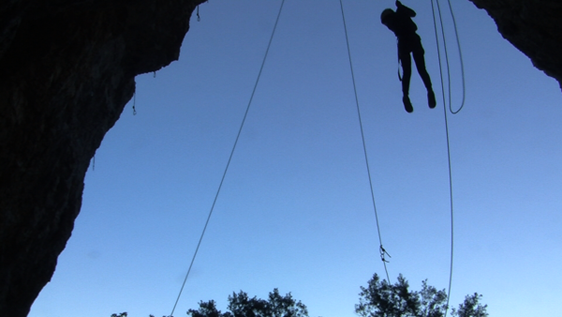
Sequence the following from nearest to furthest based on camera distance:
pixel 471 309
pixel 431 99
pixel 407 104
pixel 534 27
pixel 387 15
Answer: pixel 534 27, pixel 431 99, pixel 407 104, pixel 387 15, pixel 471 309

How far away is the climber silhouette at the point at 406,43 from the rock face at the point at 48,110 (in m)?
4.54

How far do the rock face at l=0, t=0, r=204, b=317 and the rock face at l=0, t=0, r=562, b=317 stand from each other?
0.02m

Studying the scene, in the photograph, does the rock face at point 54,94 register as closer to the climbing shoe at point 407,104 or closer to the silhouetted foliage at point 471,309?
the climbing shoe at point 407,104

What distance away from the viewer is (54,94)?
745 cm

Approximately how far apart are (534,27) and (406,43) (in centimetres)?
199

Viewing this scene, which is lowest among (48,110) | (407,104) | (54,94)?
(48,110)

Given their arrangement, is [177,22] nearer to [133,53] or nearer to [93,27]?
[133,53]

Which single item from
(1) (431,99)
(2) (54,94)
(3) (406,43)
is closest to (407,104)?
(1) (431,99)

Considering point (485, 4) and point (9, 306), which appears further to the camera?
point (485, 4)

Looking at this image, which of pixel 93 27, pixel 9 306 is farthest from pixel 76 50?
pixel 9 306

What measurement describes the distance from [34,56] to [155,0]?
287 centimetres

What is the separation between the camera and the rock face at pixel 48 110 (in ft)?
23.0

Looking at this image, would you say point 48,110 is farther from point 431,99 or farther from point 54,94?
point 431,99

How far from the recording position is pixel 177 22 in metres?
10.1
